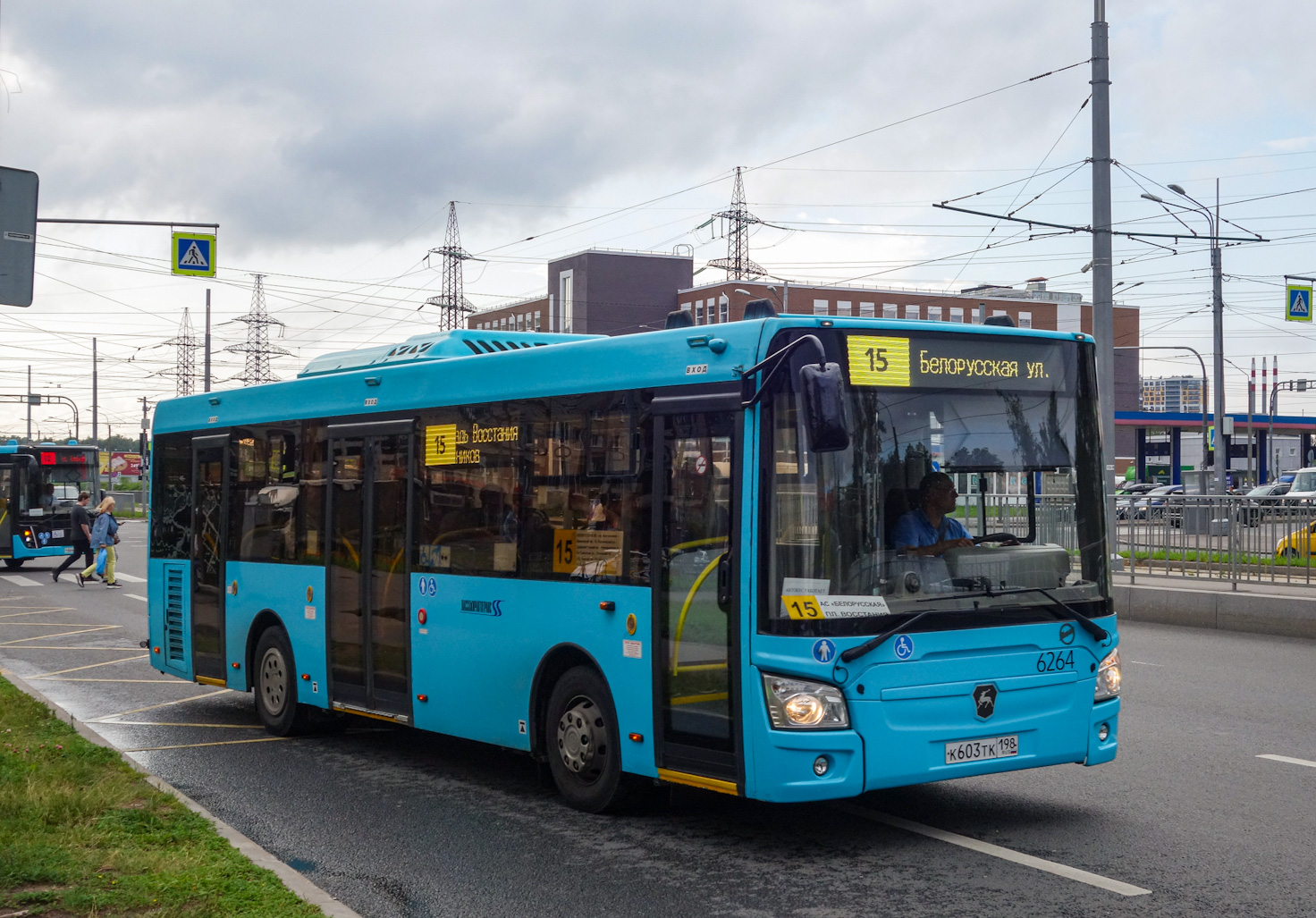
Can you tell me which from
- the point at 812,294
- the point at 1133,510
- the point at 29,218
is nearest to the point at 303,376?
the point at 29,218

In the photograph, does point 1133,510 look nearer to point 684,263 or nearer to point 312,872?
point 312,872

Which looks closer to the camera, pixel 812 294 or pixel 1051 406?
pixel 1051 406

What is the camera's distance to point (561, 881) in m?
6.19

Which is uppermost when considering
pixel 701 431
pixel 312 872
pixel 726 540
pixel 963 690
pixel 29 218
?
pixel 29 218

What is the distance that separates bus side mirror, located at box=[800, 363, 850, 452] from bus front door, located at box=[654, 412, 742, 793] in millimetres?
636

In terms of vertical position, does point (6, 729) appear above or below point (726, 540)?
below

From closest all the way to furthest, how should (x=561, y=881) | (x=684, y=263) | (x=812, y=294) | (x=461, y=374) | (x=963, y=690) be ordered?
1. (x=561, y=881)
2. (x=963, y=690)
3. (x=461, y=374)
4. (x=812, y=294)
5. (x=684, y=263)

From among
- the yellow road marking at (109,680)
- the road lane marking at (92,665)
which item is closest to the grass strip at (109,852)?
the yellow road marking at (109,680)

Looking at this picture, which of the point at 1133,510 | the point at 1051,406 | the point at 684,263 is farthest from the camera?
the point at 684,263

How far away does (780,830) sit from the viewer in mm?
7141

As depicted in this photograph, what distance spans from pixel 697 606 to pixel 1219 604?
41.9 ft

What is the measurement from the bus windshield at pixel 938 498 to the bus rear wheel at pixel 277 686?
17.3 feet

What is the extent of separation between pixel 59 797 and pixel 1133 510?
Result: 1507cm

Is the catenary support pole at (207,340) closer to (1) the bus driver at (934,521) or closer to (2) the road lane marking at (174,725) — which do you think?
(2) the road lane marking at (174,725)
